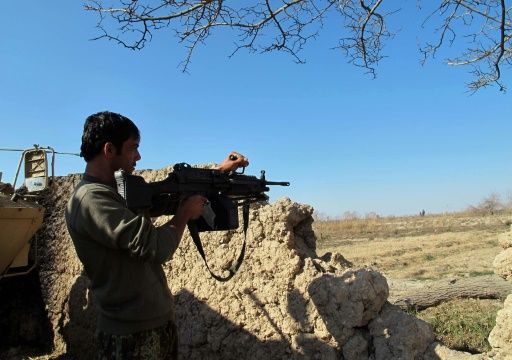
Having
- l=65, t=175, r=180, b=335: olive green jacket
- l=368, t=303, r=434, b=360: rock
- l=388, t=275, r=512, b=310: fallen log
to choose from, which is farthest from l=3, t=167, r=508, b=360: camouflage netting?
l=388, t=275, r=512, b=310: fallen log

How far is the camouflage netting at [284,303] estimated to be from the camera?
127 inches

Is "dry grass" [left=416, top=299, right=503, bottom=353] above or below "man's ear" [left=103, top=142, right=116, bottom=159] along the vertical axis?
→ below

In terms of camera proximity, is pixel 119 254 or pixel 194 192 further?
pixel 194 192

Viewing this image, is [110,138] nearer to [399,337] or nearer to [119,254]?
[119,254]

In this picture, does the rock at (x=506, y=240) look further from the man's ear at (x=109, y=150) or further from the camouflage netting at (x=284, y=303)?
the man's ear at (x=109, y=150)

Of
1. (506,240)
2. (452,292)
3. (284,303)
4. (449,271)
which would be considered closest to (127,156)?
(284,303)

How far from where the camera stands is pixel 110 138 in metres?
2.22

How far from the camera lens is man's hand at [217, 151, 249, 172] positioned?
9.25 feet

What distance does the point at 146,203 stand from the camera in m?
2.26

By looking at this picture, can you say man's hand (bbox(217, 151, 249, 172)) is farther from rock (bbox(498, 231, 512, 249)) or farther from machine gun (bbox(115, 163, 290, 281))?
rock (bbox(498, 231, 512, 249))

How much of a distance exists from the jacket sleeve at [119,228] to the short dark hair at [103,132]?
0.21 m

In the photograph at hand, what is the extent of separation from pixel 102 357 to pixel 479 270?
1076cm

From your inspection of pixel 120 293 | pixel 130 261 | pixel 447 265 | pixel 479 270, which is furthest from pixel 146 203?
pixel 447 265

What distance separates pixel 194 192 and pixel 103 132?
559 mm
